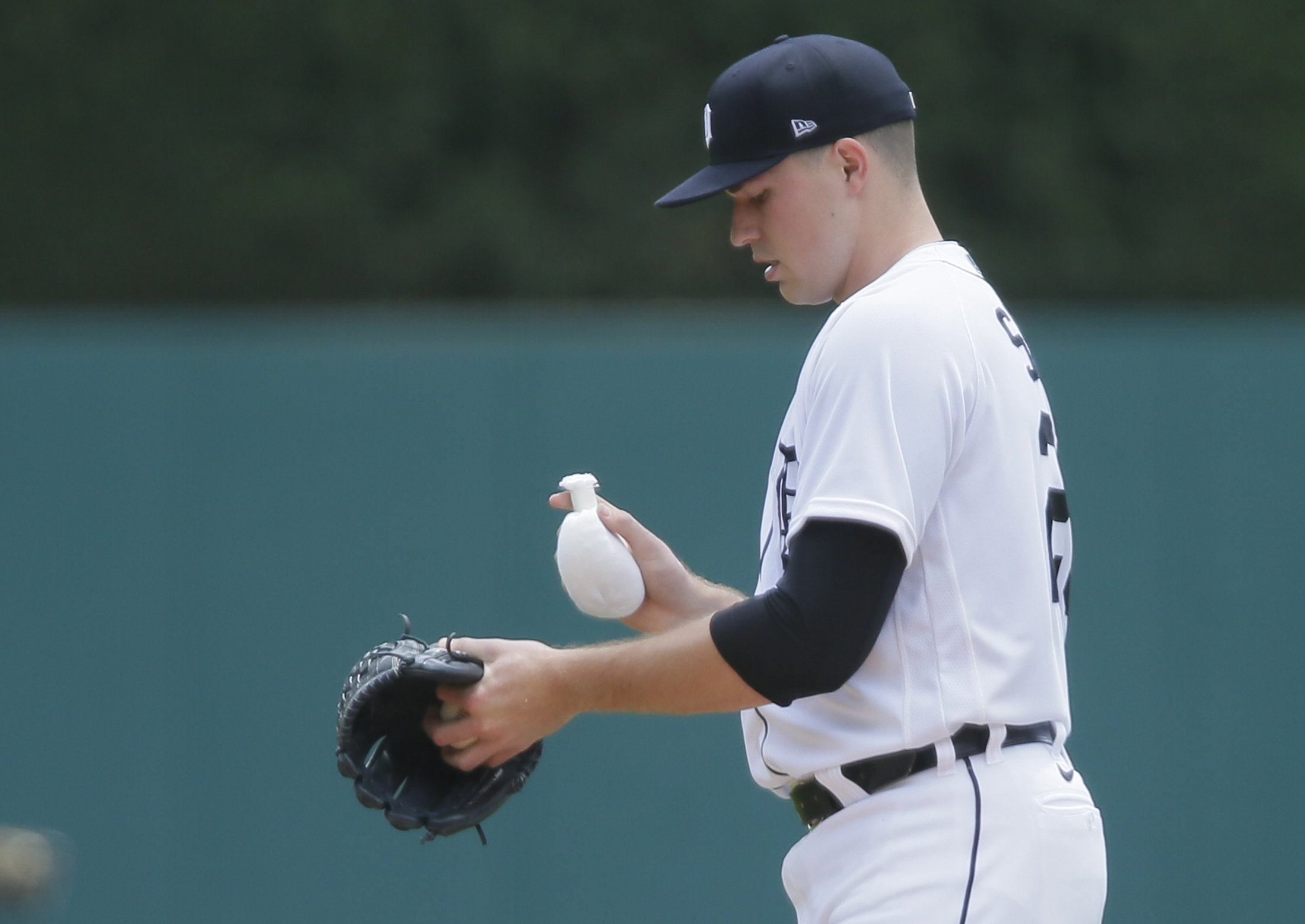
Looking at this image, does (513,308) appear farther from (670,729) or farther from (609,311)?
(670,729)

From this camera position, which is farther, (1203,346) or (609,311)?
(609,311)

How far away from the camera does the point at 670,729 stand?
4.71m

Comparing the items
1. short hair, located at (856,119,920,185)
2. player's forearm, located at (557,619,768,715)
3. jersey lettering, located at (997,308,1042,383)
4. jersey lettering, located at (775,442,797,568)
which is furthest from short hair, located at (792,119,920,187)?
player's forearm, located at (557,619,768,715)

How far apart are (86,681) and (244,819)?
678 mm

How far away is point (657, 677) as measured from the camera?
69.1 inches

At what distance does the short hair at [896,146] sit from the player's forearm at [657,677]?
66 centimetres

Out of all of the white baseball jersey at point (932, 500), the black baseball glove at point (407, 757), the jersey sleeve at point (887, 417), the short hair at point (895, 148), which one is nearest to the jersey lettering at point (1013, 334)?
the white baseball jersey at point (932, 500)

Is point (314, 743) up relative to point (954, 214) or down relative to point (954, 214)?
down

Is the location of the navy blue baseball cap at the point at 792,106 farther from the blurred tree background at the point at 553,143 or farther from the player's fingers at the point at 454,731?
the blurred tree background at the point at 553,143

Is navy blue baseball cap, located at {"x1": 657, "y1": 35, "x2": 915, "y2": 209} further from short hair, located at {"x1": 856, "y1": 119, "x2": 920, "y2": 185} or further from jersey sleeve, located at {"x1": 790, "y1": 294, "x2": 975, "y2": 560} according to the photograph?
jersey sleeve, located at {"x1": 790, "y1": 294, "x2": 975, "y2": 560}

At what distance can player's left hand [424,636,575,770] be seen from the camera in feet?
5.97

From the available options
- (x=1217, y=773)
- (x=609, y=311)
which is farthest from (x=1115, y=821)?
(x=609, y=311)

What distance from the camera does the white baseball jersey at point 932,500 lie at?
65.6 inches

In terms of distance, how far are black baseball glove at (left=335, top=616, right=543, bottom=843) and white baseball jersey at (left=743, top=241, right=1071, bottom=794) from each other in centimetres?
49
